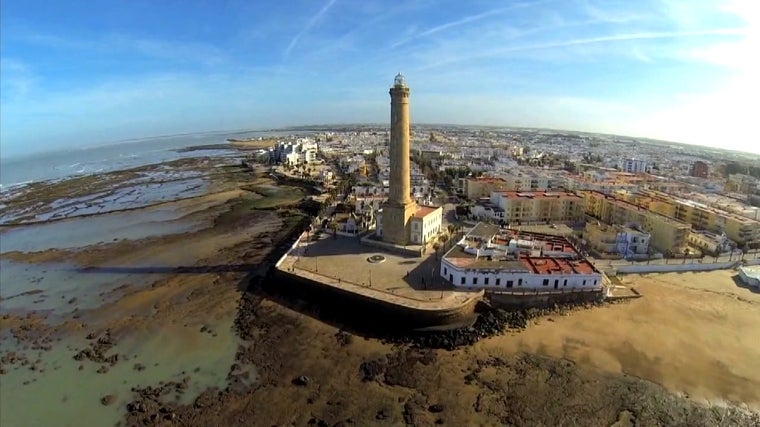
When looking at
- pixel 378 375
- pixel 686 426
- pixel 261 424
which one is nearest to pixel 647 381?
pixel 686 426

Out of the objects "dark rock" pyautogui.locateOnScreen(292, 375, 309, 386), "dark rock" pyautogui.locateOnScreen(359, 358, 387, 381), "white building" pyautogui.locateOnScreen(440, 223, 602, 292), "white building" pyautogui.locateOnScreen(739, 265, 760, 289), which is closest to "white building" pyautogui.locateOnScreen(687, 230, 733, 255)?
"white building" pyautogui.locateOnScreen(739, 265, 760, 289)

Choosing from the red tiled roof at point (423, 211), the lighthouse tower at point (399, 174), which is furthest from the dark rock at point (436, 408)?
the red tiled roof at point (423, 211)

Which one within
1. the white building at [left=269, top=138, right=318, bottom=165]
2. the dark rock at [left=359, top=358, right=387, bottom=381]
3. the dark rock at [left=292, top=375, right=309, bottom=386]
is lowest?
the dark rock at [left=292, top=375, right=309, bottom=386]

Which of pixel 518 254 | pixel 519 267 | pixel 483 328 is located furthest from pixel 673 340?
pixel 518 254

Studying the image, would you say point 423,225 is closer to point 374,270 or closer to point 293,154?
point 374,270

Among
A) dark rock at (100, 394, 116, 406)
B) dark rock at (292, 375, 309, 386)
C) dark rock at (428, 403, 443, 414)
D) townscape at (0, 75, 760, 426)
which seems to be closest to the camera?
dark rock at (428, 403, 443, 414)

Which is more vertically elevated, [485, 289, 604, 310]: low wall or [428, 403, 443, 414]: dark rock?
[485, 289, 604, 310]: low wall

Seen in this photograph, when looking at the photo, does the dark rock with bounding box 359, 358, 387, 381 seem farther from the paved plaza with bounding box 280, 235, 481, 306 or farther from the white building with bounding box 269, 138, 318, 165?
the white building with bounding box 269, 138, 318, 165
